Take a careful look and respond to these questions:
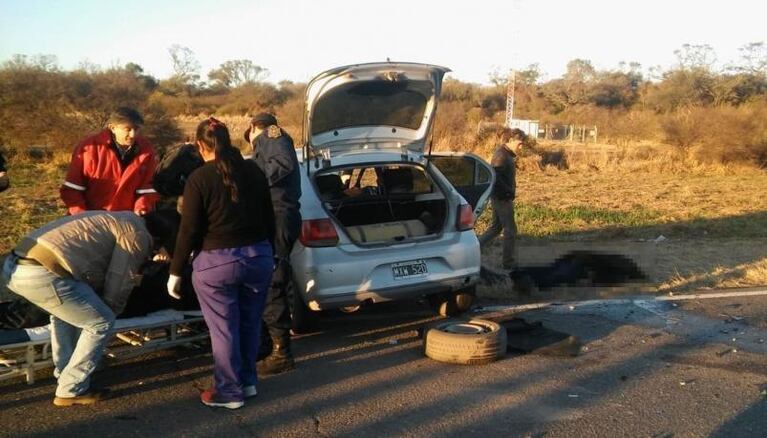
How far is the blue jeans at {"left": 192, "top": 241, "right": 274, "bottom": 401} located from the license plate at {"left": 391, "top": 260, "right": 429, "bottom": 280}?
64.6 inches

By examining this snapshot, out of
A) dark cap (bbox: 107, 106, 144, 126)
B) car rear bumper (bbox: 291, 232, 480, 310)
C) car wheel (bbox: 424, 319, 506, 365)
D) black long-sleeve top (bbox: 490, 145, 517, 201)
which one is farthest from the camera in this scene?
black long-sleeve top (bbox: 490, 145, 517, 201)

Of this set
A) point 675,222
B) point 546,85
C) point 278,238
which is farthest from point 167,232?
point 546,85

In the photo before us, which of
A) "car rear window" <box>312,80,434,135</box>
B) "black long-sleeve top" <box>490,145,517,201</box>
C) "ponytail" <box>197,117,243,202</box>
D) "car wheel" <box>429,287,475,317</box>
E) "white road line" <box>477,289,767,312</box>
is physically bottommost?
"white road line" <box>477,289,767,312</box>

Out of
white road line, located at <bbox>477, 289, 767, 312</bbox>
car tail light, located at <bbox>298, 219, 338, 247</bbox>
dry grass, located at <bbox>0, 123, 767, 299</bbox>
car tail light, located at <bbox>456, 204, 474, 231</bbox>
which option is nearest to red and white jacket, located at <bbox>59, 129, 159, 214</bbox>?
car tail light, located at <bbox>298, 219, 338, 247</bbox>

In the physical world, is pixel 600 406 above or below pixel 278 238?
below

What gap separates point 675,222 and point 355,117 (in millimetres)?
8520

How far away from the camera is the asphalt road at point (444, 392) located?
4301 millimetres

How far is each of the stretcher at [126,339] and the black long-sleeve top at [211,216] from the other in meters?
Answer: 0.88

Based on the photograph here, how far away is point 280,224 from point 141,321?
3.86ft

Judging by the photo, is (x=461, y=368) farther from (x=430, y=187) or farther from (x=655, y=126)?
(x=655, y=126)

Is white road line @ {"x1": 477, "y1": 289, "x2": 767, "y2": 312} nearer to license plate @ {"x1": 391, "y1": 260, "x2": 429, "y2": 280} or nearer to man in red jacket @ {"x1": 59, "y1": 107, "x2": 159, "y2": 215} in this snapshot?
license plate @ {"x1": 391, "y1": 260, "x2": 429, "y2": 280}

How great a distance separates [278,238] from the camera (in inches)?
213

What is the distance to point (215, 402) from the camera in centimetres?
459

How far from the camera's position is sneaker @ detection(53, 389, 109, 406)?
4.54 m
